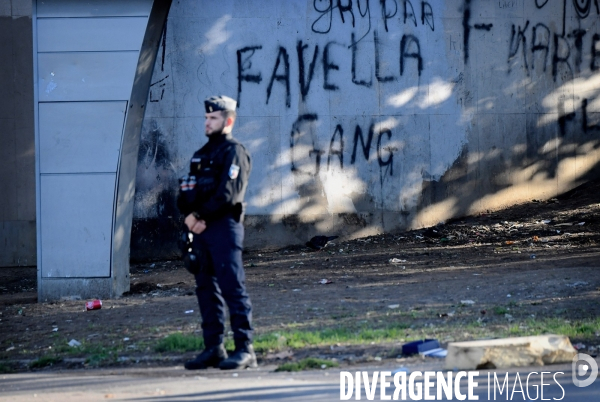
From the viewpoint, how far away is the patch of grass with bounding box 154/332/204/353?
6.41 metres

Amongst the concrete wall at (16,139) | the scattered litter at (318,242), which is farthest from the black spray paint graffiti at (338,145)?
the concrete wall at (16,139)

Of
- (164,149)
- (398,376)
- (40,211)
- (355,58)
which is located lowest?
(398,376)

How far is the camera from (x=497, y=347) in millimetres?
5328

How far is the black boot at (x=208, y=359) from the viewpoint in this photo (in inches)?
224

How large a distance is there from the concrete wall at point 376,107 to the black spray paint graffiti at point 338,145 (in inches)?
0.9

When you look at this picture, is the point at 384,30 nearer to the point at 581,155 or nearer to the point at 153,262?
the point at 581,155

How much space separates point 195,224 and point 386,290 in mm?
3849

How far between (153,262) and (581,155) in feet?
24.9

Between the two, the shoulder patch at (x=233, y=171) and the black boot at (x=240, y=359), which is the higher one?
the shoulder patch at (x=233, y=171)

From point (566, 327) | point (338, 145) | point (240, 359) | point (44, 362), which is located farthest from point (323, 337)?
point (338, 145)

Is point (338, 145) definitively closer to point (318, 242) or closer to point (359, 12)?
point (318, 242)

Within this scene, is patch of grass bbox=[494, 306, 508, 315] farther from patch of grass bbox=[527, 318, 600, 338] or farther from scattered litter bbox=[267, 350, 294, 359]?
scattered litter bbox=[267, 350, 294, 359]

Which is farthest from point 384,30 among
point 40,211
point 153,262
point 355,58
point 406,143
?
point 40,211

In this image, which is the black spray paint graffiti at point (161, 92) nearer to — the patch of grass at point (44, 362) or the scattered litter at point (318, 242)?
the scattered litter at point (318, 242)
